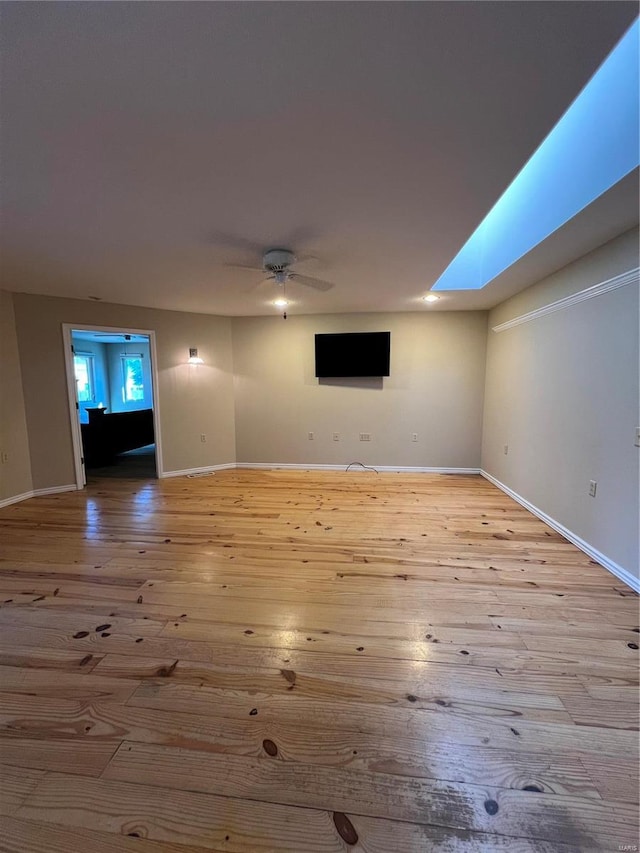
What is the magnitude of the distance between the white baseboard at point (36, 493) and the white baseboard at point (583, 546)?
18.7 feet

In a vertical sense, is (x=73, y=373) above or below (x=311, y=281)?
below

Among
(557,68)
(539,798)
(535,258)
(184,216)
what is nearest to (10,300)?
(184,216)

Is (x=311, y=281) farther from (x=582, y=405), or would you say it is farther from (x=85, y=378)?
(x=85, y=378)

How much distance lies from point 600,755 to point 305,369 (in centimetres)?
490

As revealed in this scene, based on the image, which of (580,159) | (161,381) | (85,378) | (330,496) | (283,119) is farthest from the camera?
(85,378)

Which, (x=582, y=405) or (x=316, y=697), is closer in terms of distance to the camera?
(x=316, y=697)

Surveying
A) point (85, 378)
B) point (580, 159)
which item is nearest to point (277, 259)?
point (580, 159)

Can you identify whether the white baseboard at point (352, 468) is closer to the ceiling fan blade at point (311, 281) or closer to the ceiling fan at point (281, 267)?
the ceiling fan blade at point (311, 281)

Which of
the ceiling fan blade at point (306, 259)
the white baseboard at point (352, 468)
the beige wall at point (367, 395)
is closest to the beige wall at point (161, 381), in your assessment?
the beige wall at point (367, 395)

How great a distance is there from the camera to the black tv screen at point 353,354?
5.21m

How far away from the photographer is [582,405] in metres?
2.85

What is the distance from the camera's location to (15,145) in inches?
61.1

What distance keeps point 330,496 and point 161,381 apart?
10.0 feet

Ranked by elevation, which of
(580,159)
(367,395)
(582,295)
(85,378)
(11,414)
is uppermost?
(580,159)
